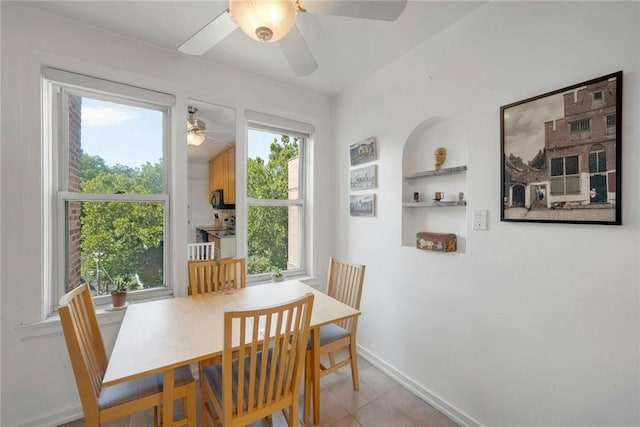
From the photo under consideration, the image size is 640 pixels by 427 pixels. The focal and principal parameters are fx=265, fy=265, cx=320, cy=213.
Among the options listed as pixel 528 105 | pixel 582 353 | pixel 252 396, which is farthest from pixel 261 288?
pixel 528 105

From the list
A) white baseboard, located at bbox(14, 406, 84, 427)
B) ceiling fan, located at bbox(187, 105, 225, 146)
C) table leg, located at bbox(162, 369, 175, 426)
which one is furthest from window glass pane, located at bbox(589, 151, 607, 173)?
white baseboard, located at bbox(14, 406, 84, 427)

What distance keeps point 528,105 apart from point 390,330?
74.7 inches

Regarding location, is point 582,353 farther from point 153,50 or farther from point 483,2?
point 153,50

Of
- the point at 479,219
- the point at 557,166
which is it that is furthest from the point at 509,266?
the point at 557,166

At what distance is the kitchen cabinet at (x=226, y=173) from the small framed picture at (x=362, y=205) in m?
1.16

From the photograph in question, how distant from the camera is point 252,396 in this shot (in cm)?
127

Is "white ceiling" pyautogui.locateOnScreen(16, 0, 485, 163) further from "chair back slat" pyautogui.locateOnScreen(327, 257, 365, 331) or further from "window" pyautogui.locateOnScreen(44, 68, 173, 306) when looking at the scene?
"chair back slat" pyautogui.locateOnScreen(327, 257, 365, 331)

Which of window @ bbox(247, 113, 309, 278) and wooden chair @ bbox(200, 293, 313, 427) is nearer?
wooden chair @ bbox(200, 293, 313, 427)

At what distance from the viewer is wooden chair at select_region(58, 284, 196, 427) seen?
111 cm

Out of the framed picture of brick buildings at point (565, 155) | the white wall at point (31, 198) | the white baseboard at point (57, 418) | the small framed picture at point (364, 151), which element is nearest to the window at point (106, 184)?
the white wall at point (31, 198)

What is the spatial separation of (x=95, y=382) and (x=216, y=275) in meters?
0.99

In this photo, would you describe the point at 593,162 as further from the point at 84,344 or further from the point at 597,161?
the point at 84,344

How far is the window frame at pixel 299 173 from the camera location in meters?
2.57

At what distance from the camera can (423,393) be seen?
1.98 metres
